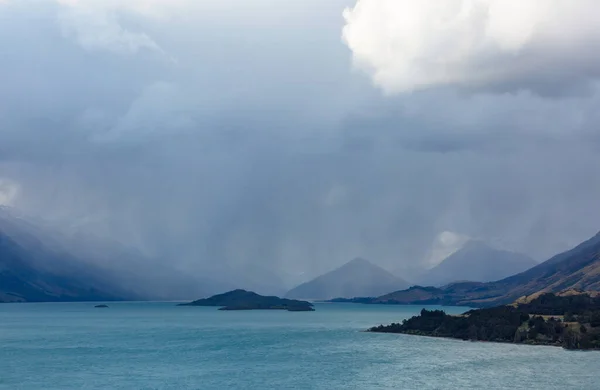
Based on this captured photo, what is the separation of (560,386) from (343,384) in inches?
1608

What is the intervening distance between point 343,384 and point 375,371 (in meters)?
19.1

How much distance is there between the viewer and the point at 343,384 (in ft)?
459

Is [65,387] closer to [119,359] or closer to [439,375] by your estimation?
[119,359]

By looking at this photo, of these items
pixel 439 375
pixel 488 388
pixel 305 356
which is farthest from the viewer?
pixel 305 356

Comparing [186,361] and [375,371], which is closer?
[375,371]

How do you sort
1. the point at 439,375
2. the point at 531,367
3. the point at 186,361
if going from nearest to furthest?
the point at 439,375
the point at 531,367
the point at 186,361

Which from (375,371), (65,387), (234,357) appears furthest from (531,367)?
(65,387)

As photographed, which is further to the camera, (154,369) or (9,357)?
(9,357)

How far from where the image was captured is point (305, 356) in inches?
7470

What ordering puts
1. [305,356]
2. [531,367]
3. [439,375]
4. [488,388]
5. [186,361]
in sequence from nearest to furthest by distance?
[488,388] < [439,375] < [531,367] < [186,361] < [305,356]

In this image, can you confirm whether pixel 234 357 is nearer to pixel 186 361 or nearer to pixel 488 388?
pixel 186 361

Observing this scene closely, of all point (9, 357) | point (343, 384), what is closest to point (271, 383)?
point (343, 384)

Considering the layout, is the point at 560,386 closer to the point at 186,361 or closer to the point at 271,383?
the point at 271,383

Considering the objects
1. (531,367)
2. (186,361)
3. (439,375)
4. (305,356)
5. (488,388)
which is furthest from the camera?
(305,356)
